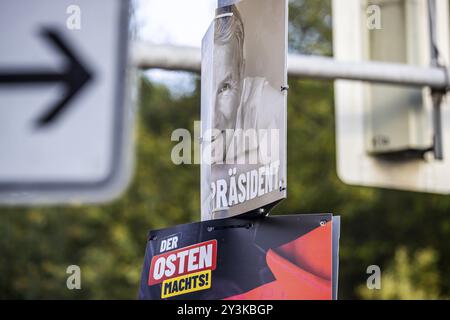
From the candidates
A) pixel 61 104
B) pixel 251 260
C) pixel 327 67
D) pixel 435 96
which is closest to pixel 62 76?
pixel 61 104

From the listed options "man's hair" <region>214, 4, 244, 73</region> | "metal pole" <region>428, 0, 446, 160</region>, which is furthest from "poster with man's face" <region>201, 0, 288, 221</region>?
"metal pole" <region>428, 0, 446, 160</region>

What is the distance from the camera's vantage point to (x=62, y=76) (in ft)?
3.74

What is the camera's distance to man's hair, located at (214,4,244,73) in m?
3.43

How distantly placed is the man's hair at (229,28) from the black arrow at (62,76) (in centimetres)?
228

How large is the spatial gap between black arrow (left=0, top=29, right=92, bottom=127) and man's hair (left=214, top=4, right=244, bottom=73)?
2.28 m

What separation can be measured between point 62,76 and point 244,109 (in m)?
2.18

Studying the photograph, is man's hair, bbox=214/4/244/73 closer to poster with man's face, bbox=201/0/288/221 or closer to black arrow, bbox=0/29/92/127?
poster with man's face, bbox=201/0/288/221

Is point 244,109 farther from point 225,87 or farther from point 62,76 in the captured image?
point 62,76

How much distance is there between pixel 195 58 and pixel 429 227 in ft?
50.7

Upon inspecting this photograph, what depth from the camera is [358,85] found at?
200 inches

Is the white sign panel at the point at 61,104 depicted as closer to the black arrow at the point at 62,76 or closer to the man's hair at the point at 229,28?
the black arrow at the point at 62,76
